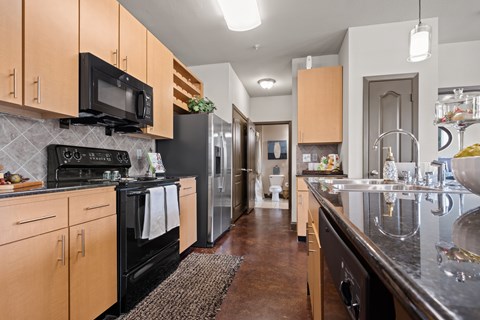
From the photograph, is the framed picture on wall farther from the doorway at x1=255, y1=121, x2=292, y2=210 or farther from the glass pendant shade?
the glass pendant shade

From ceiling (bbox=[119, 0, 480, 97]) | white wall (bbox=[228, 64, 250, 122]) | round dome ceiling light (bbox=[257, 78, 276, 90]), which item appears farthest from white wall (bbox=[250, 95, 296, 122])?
ceiling (bbox=[119, 0, 480, 97])

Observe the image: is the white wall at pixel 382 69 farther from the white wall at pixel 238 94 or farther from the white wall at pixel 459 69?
the white wall at pixel 238 94

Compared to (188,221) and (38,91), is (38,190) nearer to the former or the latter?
(38,91)

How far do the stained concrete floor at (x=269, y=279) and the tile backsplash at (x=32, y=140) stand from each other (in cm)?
162

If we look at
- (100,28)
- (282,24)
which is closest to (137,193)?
(100,28)

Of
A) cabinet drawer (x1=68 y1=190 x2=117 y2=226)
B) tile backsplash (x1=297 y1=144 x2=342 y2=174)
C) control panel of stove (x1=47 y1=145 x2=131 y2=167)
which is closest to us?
cabinet drawer (x1=68 y1=190 x2=117 y2=226)

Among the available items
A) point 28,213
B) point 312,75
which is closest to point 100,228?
point 28,213

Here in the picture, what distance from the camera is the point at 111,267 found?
1.67 metres

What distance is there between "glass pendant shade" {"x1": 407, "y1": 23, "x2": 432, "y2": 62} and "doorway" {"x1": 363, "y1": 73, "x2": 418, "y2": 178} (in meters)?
1.11

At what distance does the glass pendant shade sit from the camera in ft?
6.27

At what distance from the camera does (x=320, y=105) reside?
11.6 feet

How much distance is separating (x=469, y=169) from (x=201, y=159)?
2608mm

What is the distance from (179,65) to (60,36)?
76.1 inches

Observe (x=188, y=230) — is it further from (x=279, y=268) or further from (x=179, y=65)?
(x=179, y=65)
